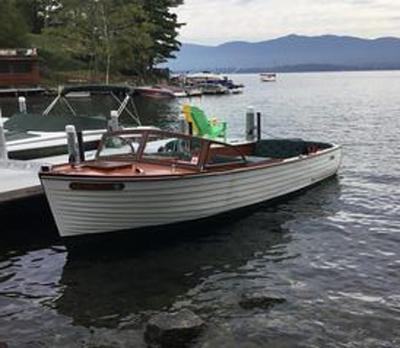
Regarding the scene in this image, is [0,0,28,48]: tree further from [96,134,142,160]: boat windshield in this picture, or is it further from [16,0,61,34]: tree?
[96,134,142,160]: boat windshield

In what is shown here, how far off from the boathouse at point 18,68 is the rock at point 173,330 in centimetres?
6725

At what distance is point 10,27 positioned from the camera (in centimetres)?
8544

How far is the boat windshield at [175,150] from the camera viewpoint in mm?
15086

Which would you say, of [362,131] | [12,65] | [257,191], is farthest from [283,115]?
[257,191]

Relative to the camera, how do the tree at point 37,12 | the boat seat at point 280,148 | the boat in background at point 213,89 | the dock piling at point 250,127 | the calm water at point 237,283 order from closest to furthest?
the calm water at point 237,283, the boat seat at point 280,148, the dock piling at point 250,127, the boat in background at point 213,89, the tree at point 37,12

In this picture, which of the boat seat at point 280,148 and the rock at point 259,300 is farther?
the boat seat at point 280,148

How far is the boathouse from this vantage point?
72.4 m

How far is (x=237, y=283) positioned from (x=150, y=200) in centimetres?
290

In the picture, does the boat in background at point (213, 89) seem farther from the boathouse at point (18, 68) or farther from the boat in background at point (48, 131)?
the boat in background at point (48, 131)

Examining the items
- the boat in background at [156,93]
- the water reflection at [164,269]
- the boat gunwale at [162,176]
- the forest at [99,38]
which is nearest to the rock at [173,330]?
the water reflection at [164,269]

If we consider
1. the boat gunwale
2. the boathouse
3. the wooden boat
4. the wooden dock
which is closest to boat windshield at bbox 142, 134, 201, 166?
the wooden boat

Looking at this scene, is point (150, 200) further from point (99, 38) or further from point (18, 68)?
point (99, 38)

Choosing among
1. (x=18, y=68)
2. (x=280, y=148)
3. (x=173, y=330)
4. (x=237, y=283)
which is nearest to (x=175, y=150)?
(x=237, y=283)

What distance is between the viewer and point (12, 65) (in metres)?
73.7
